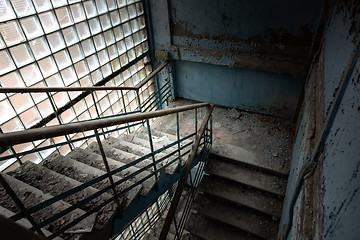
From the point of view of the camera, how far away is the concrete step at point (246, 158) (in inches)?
176

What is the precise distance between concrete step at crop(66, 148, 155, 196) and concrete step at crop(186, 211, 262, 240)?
1887mm

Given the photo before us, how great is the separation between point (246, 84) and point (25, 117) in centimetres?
473

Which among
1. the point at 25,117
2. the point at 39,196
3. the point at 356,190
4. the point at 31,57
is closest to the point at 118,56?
the point at 31,57

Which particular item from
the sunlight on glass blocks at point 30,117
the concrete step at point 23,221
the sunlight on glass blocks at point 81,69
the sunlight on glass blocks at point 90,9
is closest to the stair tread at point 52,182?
the concrete step at point 23,221

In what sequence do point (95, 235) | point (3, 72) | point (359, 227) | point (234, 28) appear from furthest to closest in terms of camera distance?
point (234, 28), point (3, 72), point (95, 235), point (359, 227)

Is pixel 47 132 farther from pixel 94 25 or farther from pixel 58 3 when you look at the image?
pixel 94 25

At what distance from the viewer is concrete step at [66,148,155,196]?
9.59 feet

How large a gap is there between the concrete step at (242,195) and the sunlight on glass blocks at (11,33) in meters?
3.89

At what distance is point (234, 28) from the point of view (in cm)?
514

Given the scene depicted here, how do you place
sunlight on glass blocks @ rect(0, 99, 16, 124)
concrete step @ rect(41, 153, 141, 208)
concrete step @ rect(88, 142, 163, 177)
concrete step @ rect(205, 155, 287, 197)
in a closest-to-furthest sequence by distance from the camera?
1. concrete step @ rect(41, 153, 141, 208)
2. sunlight on glass blocks @ rect(0, 99, 16, 124)
3. concrete step @ rect(88, 142, 163, 177)
4. concrete step @ rect(205, 155, 287, 197)

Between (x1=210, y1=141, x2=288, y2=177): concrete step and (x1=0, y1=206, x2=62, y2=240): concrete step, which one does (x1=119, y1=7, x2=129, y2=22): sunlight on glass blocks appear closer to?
(x1=210, y1=141, x2=288, y2=177): concrete step

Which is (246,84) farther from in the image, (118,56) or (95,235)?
(95,235)

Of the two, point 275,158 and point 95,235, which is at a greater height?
point 95,235

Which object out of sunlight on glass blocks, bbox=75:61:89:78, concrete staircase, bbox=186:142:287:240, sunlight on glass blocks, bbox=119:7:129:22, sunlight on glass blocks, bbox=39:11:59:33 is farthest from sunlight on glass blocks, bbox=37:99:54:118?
concrete staircase, bbox=186:142:287:240
